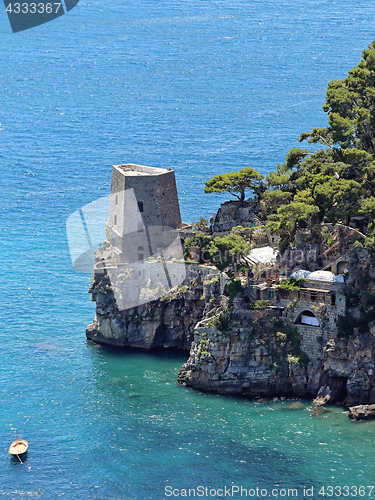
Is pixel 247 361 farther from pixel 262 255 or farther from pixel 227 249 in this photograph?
pixel 262 255

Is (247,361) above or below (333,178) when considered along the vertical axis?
below

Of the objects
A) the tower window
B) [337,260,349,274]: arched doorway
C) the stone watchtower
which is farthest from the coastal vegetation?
the tower window

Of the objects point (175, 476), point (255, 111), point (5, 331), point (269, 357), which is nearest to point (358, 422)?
point (269, 357)

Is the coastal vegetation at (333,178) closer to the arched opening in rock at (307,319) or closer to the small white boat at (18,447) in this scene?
the arched opening in rock at (307,319)

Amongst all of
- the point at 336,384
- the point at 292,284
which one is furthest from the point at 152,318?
the point at 336,384

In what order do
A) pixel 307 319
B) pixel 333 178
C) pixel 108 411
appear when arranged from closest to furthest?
pixel 108 411 → pixel 307 319 → pixel 333 178

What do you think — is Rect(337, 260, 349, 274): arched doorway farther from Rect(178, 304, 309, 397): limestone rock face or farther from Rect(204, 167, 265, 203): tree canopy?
Rect(204, 167, 265, 203): tree canopy

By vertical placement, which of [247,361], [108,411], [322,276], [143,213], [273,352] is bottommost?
[108,411]
